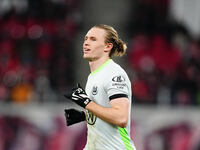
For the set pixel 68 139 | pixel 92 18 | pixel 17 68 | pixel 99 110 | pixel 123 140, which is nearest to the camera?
pixel 99 110

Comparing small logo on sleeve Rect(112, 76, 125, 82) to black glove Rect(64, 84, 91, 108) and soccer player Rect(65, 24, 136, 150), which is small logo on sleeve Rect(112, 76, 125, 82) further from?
black glove Rect(64, 84, 91, 108)

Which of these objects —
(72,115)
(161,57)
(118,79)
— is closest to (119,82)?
(118,79)

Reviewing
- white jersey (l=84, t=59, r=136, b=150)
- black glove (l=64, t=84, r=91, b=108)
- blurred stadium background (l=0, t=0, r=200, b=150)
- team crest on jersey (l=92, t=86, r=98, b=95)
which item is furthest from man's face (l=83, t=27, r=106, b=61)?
blurred stadium background (l=0, t=0, r=200, b=150)

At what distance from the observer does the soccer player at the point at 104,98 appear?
16.8 ft

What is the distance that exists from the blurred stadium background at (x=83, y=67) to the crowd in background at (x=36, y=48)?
20 mm

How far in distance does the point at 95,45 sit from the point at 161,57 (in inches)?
316

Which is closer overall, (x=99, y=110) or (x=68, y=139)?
(x=99, y=110)

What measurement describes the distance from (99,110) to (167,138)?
22.2 ft

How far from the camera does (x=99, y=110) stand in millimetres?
5105

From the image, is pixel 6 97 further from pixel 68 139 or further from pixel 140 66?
pixel 140 66

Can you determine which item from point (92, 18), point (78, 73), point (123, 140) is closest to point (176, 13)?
point (92, 18)

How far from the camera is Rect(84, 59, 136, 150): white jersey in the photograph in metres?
5.31

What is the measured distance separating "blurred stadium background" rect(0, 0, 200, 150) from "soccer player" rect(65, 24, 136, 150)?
597 cm

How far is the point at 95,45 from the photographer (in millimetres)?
5488
